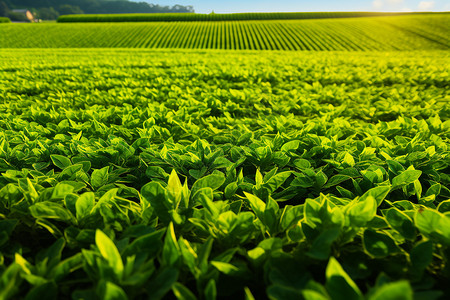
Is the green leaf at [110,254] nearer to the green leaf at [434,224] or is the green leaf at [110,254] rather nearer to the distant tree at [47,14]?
the green leaf at [434,224]

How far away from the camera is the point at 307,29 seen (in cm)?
4562

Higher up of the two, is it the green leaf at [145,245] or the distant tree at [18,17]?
the distant tree at [18,17]

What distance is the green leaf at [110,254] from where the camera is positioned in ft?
3.18

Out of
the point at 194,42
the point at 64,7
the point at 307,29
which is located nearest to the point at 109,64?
the point at 194,42

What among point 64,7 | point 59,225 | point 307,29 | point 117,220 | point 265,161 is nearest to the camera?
point 117,220

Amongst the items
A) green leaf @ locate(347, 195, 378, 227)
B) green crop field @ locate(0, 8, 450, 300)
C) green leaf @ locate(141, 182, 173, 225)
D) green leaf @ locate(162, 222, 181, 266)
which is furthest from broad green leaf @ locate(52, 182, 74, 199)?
green leaf @ locate(347, 195, 378, 227)

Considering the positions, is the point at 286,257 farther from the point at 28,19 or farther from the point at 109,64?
the point at 28,19

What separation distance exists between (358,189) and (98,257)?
5.18 feet

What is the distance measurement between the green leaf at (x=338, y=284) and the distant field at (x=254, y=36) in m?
36.5

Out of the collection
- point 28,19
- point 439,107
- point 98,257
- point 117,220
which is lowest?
point 439,107

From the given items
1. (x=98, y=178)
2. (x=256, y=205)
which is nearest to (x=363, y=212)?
(x=256, y=205)

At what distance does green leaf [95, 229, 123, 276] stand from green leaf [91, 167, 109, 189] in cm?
97

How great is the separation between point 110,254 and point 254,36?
45.5 m

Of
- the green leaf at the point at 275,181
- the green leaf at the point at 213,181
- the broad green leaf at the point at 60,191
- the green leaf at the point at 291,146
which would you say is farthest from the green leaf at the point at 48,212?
the green leaf at the point at 291,146
